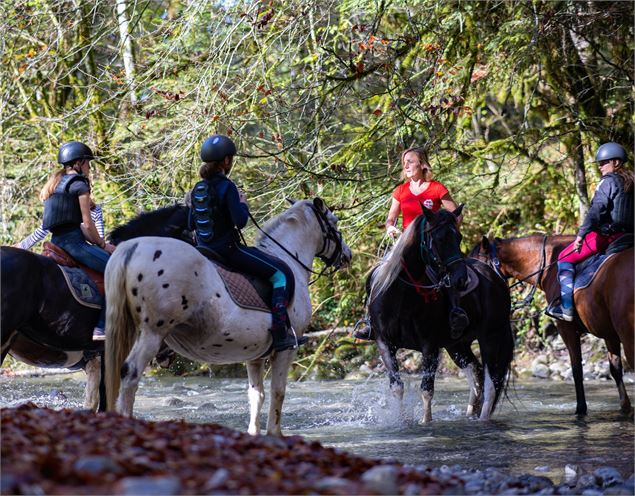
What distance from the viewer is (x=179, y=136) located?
12297 mm

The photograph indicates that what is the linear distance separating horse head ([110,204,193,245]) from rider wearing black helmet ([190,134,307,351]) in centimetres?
17

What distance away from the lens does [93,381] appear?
8.38 meters

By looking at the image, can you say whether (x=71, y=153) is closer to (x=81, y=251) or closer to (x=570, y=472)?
(x=81, y=251)

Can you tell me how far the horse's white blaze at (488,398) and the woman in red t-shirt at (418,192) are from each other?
1.94 meters

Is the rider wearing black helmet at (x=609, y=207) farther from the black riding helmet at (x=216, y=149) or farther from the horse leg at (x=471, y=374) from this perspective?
the black riding helmet at (x=216, y=149)

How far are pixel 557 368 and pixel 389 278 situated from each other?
660 centimetres

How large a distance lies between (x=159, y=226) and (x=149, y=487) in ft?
14.2

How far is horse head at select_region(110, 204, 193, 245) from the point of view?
23.8 ft

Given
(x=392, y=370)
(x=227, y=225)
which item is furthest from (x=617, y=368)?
(x=227, y=225)

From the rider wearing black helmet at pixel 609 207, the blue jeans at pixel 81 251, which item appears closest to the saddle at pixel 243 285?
the blue jeans at pixel 81 251

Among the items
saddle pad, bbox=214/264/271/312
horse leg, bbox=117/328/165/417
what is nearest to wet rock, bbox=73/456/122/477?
horse leg, bbox=117/328/165/417

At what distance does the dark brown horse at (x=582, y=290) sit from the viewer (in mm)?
8484

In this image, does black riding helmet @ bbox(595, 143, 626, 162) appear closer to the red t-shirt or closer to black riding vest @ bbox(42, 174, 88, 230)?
the red t-shirt

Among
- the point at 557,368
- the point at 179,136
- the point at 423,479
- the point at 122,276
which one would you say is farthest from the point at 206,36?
the point at 423,479
